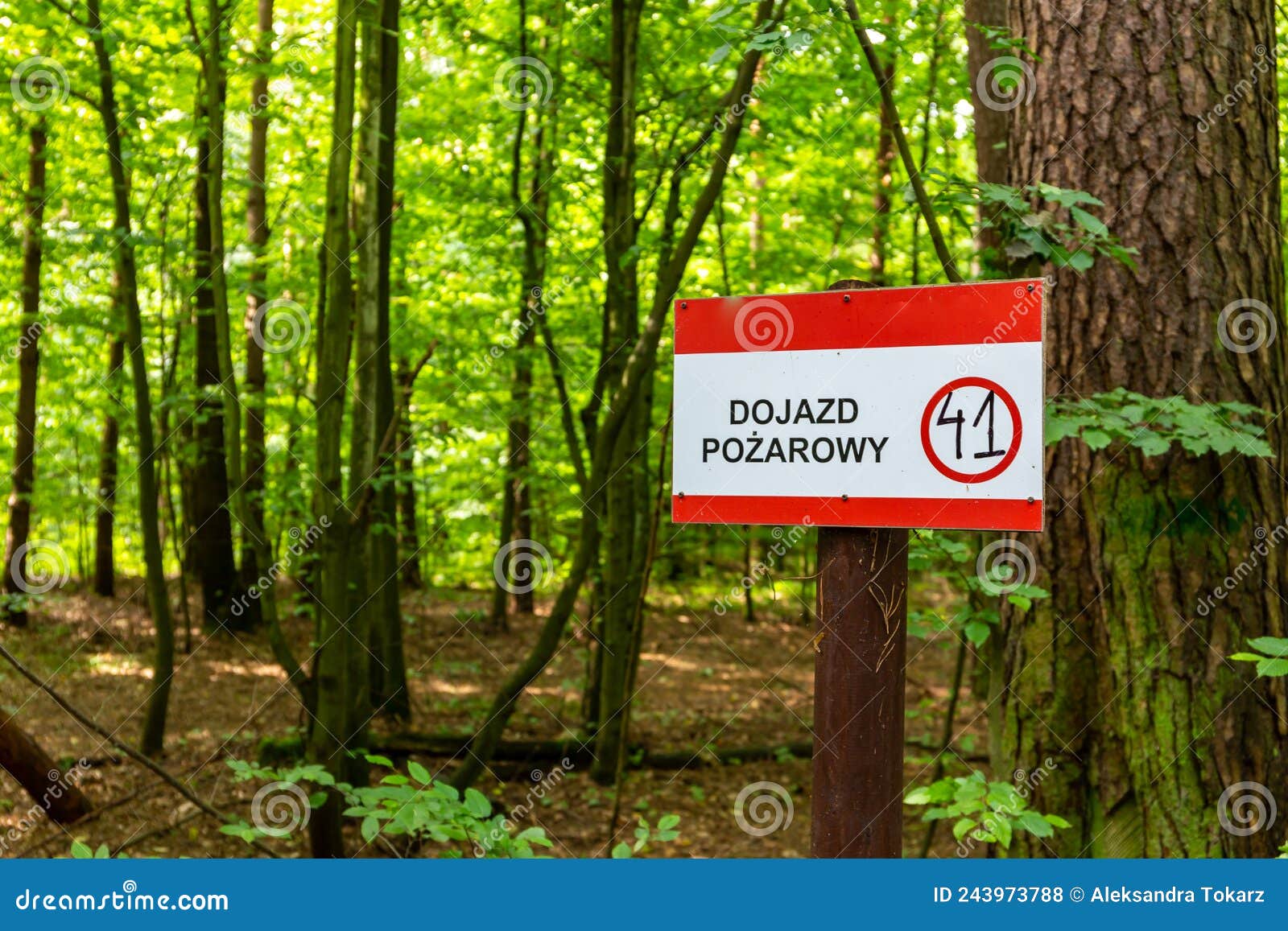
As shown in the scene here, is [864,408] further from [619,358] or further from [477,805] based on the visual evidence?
[619,358]

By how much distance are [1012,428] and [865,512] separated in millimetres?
282

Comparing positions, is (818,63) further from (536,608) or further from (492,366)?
(536,608)

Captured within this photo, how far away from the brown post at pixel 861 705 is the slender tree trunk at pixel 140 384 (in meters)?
4.42

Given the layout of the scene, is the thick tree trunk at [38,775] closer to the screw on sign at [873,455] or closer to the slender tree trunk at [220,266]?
the slender tree trunk at [220,266]

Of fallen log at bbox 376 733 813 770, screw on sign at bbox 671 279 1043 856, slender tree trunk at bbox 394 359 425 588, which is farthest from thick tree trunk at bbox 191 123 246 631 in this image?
screw on sign at bbox 671 279 1043 856

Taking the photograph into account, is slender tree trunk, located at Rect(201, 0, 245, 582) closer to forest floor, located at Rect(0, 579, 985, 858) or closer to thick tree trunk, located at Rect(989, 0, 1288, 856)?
forest floor, located at Rect(0, 579, 985, 858)

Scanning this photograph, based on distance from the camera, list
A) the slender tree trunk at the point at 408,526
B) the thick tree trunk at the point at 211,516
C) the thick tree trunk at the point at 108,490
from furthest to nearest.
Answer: the thick tree trunk at the point at 108,490
the thick tree trunk at the point at 211,516
the slender tree trunk at the point at 408,526

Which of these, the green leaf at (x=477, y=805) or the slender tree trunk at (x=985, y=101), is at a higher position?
the slender tree trunk at (x=985, y=101)

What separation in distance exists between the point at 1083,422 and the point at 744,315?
3.70 ft

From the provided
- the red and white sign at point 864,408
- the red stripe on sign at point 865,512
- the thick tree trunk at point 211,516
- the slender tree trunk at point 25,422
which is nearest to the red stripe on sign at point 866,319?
the red and white sign at point 864,408

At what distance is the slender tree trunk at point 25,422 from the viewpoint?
823 centimetres

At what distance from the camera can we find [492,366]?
24.7ft

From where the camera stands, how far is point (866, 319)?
6.04 feet

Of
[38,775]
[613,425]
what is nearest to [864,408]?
[613,425]
